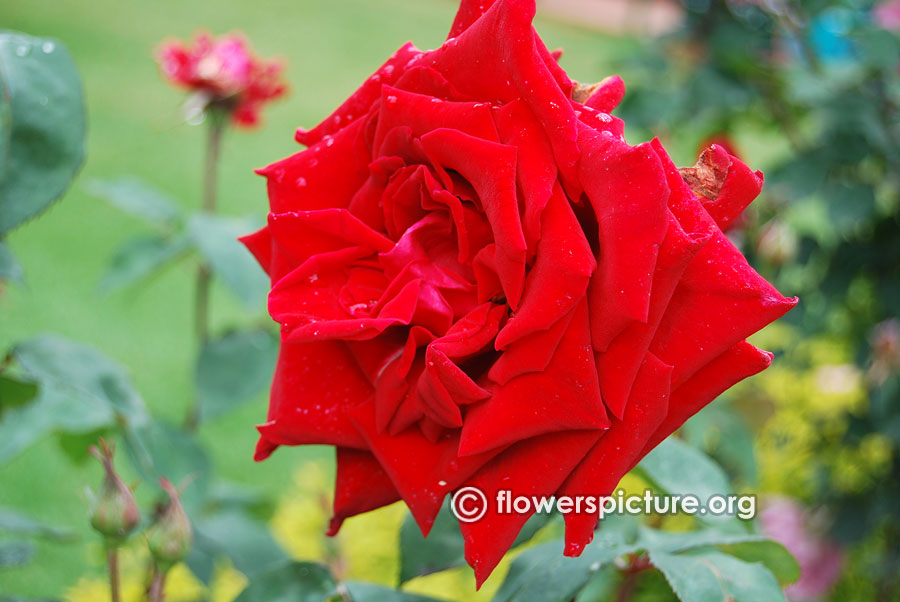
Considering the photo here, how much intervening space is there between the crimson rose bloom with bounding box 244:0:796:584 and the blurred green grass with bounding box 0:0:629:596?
0.85ft

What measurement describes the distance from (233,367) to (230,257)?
0.12 meters

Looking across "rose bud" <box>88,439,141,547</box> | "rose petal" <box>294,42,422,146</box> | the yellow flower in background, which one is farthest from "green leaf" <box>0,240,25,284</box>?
the yellow flower in background

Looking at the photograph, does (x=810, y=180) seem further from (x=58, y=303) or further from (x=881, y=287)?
(x=58, y=303)

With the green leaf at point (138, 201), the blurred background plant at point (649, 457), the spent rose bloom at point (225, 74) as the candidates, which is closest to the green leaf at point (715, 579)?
the blurred background plant at point (649, 457)

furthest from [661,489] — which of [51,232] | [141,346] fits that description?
[51,232]

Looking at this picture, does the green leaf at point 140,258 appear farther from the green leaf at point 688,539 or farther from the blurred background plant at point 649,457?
the green leaf at point 688,539

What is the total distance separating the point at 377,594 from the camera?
46cm

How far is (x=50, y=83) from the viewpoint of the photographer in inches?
13.7

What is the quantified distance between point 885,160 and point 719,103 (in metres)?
0.18

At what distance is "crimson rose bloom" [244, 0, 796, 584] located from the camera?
0.96 feet

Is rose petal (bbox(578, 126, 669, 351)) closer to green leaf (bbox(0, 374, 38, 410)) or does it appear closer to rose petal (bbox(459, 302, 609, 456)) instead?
rose petal (bbox(459, 302, 609, 456))

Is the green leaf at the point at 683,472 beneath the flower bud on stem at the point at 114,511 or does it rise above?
above

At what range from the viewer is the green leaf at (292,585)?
441mm

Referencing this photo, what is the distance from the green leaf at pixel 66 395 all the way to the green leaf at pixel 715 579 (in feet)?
1.04
